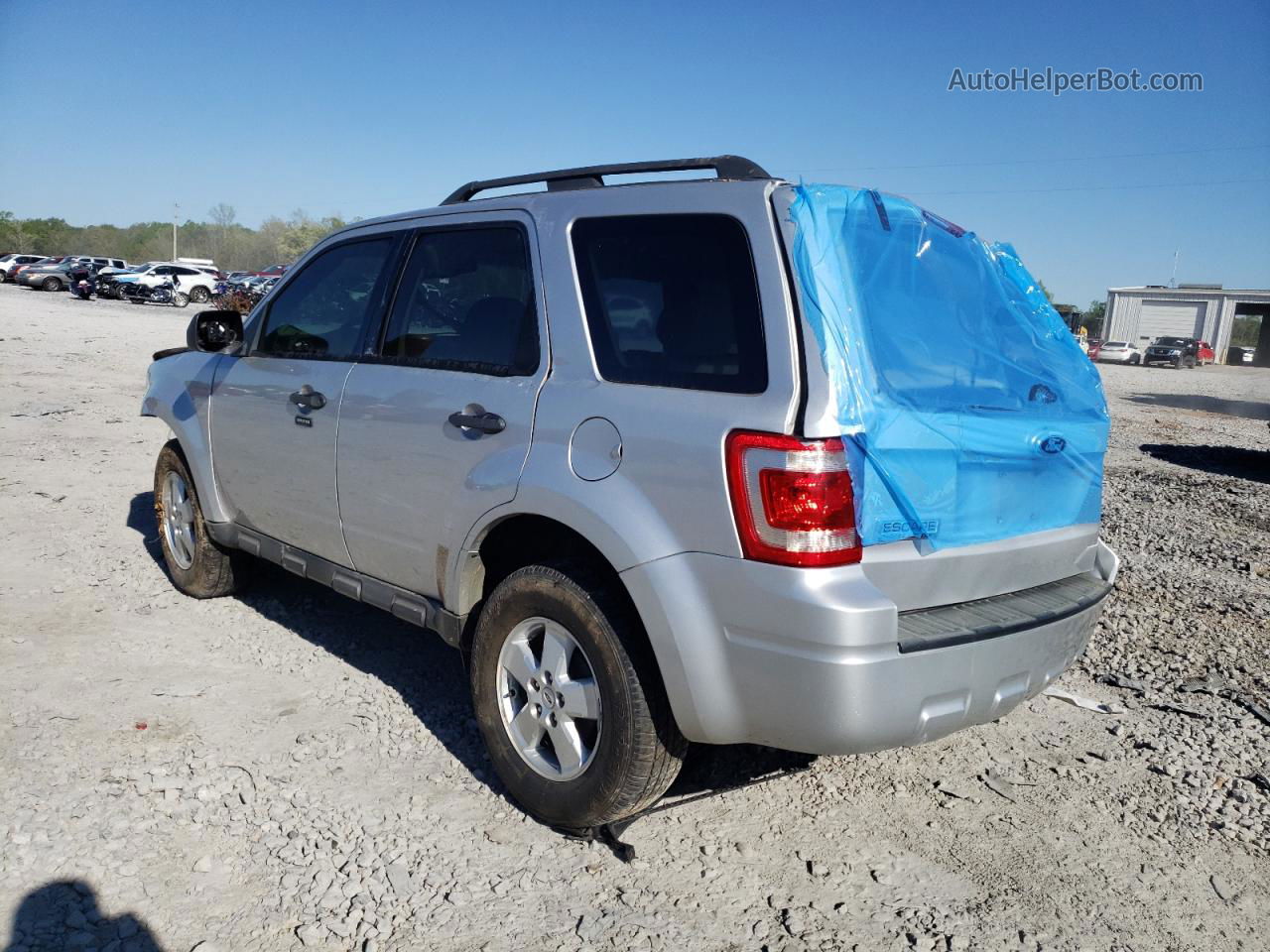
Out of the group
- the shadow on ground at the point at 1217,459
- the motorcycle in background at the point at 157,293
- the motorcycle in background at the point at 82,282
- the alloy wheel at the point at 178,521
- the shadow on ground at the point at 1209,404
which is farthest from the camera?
the motorcycle in background at the point at 157,293

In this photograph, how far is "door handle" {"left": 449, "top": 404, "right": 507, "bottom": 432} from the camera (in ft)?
10.4

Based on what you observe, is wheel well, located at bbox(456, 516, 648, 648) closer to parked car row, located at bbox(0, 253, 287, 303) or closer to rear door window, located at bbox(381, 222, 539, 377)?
rear door window, located at bbox(381, 222, 539, 377)

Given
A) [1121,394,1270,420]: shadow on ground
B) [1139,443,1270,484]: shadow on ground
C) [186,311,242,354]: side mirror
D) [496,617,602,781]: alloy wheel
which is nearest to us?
[496,617,602,781]: alloy wheel

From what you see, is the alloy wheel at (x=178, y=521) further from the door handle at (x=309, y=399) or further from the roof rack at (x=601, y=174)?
the roof rack at (x=601, y=174)

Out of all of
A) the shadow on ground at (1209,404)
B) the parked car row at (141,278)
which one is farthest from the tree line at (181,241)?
the shadow on ground at (1209,404)

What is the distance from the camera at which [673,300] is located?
2.89m

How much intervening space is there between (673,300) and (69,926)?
2372mm

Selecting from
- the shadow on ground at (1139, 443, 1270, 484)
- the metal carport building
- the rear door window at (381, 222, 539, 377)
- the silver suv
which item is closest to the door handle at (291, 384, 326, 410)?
the silver suv

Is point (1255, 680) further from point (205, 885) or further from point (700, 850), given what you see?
point (205, 885)

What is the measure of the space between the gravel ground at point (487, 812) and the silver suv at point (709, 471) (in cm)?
39

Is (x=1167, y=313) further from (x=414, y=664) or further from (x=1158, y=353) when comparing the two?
(x=414, y=664)

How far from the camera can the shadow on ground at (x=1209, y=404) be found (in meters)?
21.5

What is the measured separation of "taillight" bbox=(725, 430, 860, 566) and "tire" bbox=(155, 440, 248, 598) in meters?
3.46

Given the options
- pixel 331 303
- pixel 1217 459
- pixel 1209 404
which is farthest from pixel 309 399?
pixel 1209 404
